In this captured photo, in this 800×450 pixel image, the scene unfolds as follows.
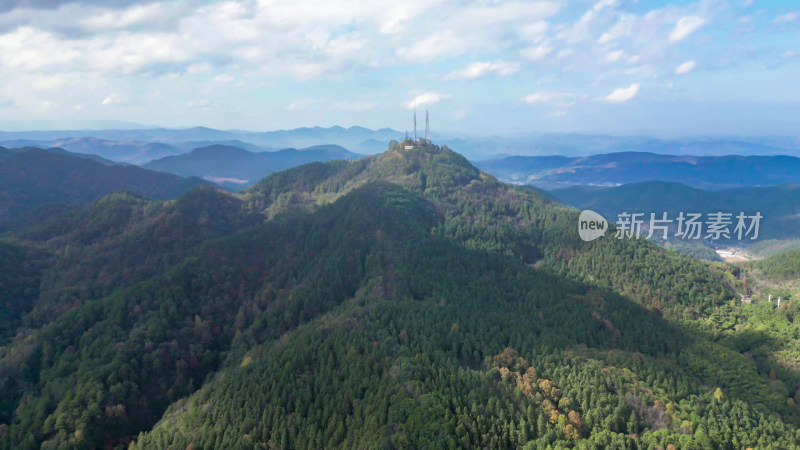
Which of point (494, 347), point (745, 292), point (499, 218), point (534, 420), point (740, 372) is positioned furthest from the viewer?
point (499, 218)

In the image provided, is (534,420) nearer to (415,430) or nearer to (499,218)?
(415,430)

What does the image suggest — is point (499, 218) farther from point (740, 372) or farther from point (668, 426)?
point (668, 426)

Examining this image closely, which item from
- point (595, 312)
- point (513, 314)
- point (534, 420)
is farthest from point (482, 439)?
point (595, 312)

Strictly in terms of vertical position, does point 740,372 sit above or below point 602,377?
below

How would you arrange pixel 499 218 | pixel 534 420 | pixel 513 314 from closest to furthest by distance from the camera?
1. pixel 534 420
2. pixel 513 314
3. pixel 499 218

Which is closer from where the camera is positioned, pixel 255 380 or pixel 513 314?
pixel 255 380

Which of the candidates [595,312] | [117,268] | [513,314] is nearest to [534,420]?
[513,314]

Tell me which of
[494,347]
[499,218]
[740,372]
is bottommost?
[740,372]
